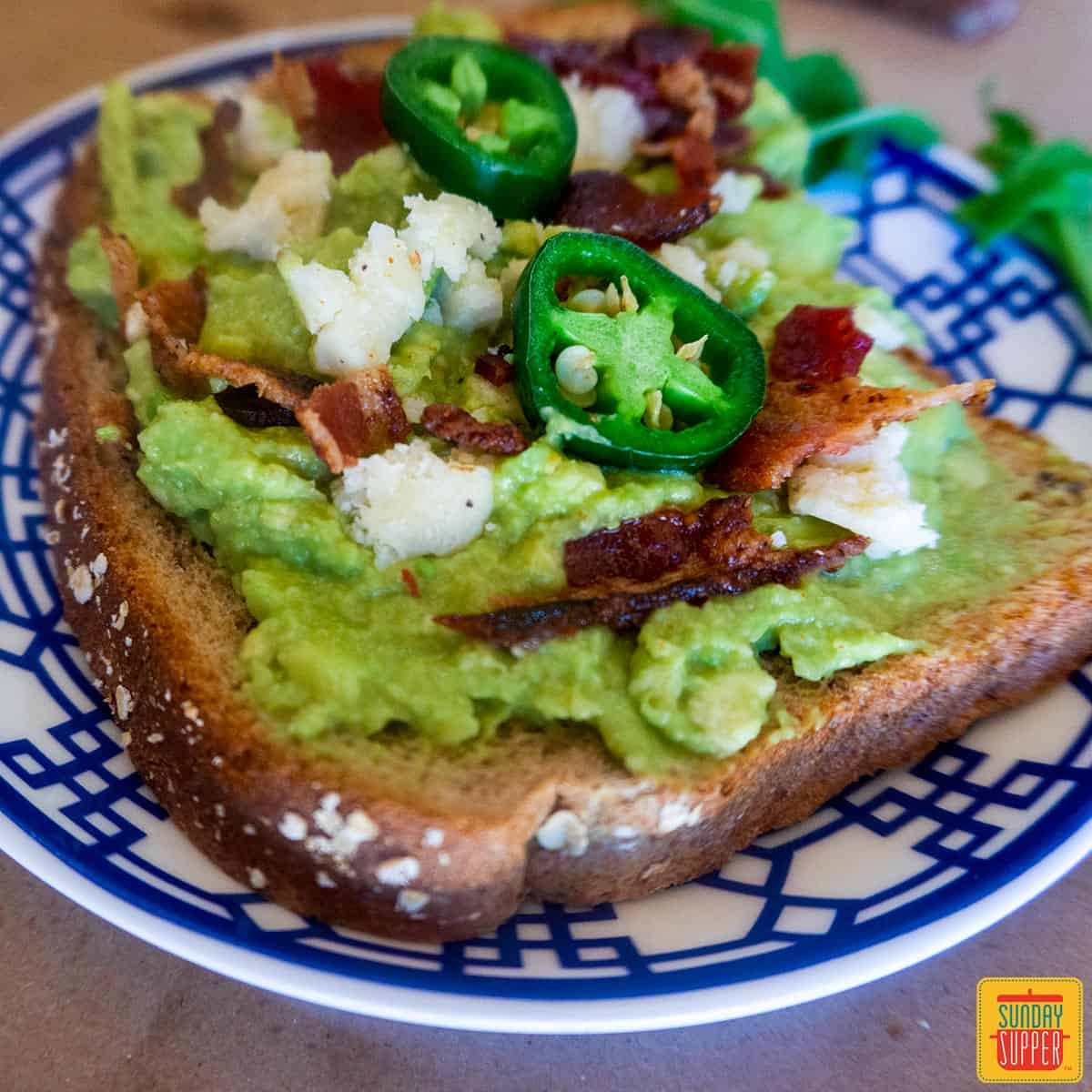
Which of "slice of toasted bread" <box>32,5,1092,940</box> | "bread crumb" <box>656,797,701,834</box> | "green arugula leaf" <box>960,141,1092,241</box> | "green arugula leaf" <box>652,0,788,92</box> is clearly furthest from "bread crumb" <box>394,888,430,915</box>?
"green arugula leaf" <box>652,0,788,92</box>

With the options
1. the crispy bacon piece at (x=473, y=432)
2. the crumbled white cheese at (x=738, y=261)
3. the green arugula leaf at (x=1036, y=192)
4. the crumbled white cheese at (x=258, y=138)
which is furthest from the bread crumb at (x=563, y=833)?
the green arugula leaf at (x=1036, y=192)

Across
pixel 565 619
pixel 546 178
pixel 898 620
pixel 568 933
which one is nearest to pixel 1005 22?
pixel 546 178

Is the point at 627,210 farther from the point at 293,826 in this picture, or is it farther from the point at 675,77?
the point at 293,826

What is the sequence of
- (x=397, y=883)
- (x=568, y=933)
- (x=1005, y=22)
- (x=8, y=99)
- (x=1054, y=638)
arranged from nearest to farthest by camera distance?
1. (x=397, y=883)
2. (x=568, y=933)
3. (x=1054, y=638)
4. (x=8, y=99)
5. (x=1005, y=22)

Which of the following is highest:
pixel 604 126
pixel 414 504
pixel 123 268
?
pixel 604 126

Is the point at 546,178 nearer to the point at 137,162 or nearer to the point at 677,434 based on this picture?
the point at 677,434

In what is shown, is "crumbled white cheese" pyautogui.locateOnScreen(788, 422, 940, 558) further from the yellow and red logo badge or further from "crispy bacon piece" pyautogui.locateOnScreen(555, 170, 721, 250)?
the yellow and red logo badge

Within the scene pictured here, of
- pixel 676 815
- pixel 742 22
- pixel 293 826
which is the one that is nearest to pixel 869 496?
pixel 676 815
